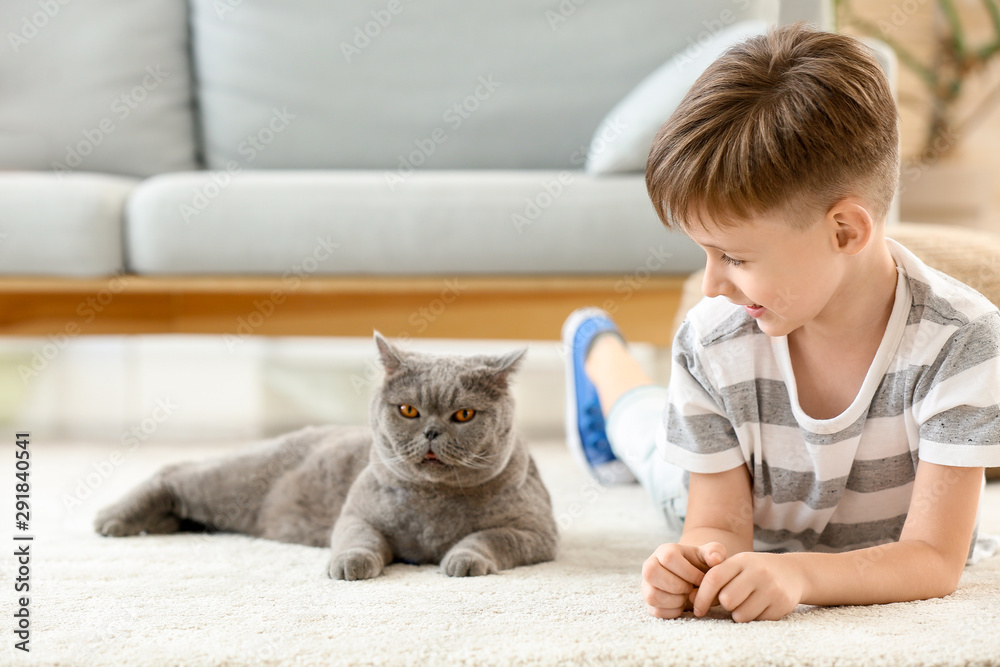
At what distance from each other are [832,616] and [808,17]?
1877mm

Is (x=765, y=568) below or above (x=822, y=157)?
below

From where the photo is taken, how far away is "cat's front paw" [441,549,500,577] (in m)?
1.02

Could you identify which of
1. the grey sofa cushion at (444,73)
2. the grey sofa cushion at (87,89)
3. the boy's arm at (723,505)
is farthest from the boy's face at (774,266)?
the grey sofa cushion at (87,89)

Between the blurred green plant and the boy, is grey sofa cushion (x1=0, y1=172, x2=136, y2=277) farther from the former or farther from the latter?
the blurred green plant

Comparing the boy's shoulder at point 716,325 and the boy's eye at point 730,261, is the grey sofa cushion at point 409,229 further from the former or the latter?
the boy's eye at point 730,261

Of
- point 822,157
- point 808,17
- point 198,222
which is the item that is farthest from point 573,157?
point 822,157

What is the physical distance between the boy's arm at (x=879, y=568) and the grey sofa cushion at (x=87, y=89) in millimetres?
2199

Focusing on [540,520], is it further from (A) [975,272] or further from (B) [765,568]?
(A) [975,272]

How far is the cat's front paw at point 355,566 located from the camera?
102cm

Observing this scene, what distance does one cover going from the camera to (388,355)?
3.71 feet

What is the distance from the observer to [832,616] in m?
0.86

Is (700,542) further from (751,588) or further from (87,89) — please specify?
(87,89)

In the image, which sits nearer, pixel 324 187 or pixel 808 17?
pixel 324 187

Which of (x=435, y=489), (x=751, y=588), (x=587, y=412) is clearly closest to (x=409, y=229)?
(x=587, y=412)
